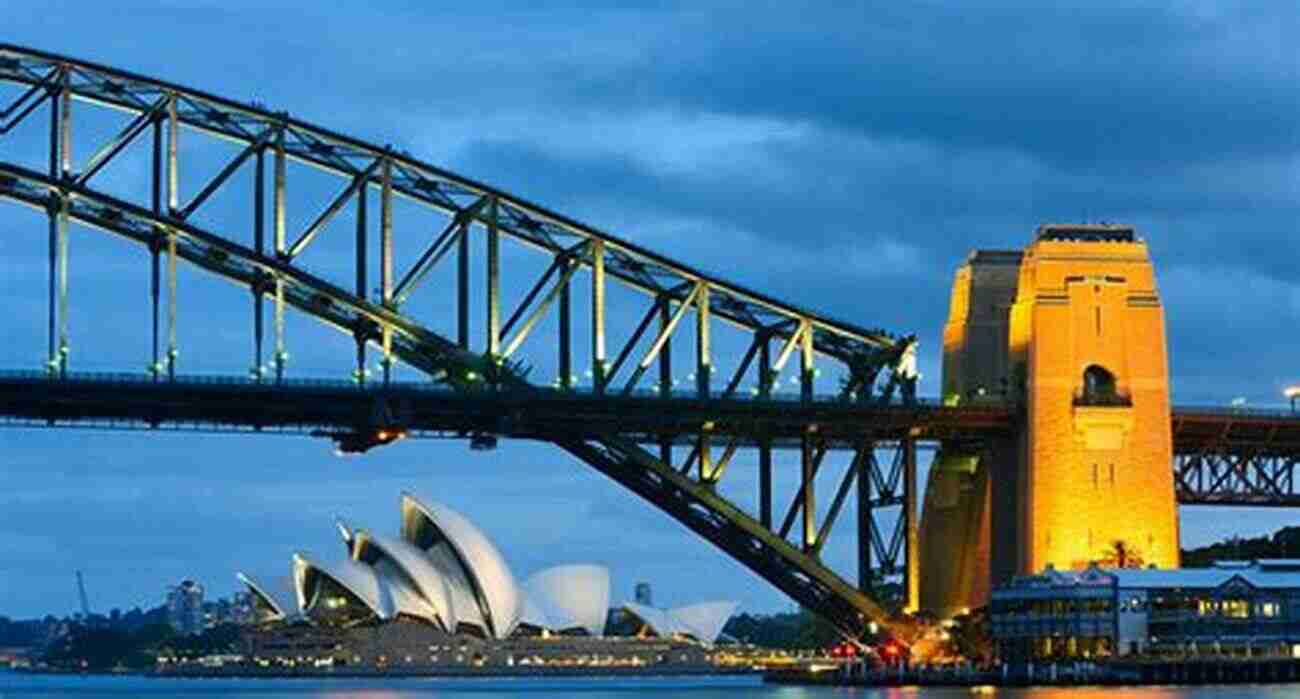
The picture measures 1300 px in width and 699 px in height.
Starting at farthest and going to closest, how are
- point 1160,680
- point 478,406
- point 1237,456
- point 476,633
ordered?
1. point 476,633
2. point 1237,456
3. point 1160,680
4. point 478,406

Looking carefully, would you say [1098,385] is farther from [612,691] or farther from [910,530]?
[612,691]

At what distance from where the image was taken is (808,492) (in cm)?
12544

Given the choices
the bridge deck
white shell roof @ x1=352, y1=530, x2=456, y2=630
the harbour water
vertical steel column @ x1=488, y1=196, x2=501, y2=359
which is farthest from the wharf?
white shell roof @ x1=352, y1=530, x2=456, y2=630

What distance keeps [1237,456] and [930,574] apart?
15.8m

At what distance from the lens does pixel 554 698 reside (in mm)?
142500

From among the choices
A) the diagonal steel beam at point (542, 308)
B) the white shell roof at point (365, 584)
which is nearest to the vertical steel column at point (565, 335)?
the diagonal steel beam at point (542, 308)

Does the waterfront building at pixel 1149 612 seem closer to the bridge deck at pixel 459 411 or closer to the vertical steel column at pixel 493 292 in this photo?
the bridge deck at pixel 459 411

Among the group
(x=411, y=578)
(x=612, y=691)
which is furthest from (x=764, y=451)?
(x=411, y=578)

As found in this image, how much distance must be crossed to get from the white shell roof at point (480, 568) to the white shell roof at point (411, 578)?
91cm

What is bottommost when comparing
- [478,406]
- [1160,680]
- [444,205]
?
[1160,680]

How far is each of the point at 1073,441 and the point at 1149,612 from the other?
8.05m

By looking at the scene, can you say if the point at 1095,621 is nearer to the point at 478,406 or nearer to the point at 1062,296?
the point at 1062,296

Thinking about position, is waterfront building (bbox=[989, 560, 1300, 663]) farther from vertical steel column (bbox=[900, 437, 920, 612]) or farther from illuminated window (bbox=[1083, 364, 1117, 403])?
illuminated window (bbox=[1083, 364, 1117, 403])

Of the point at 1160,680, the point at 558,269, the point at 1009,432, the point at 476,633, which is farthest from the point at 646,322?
the point at 476,633
